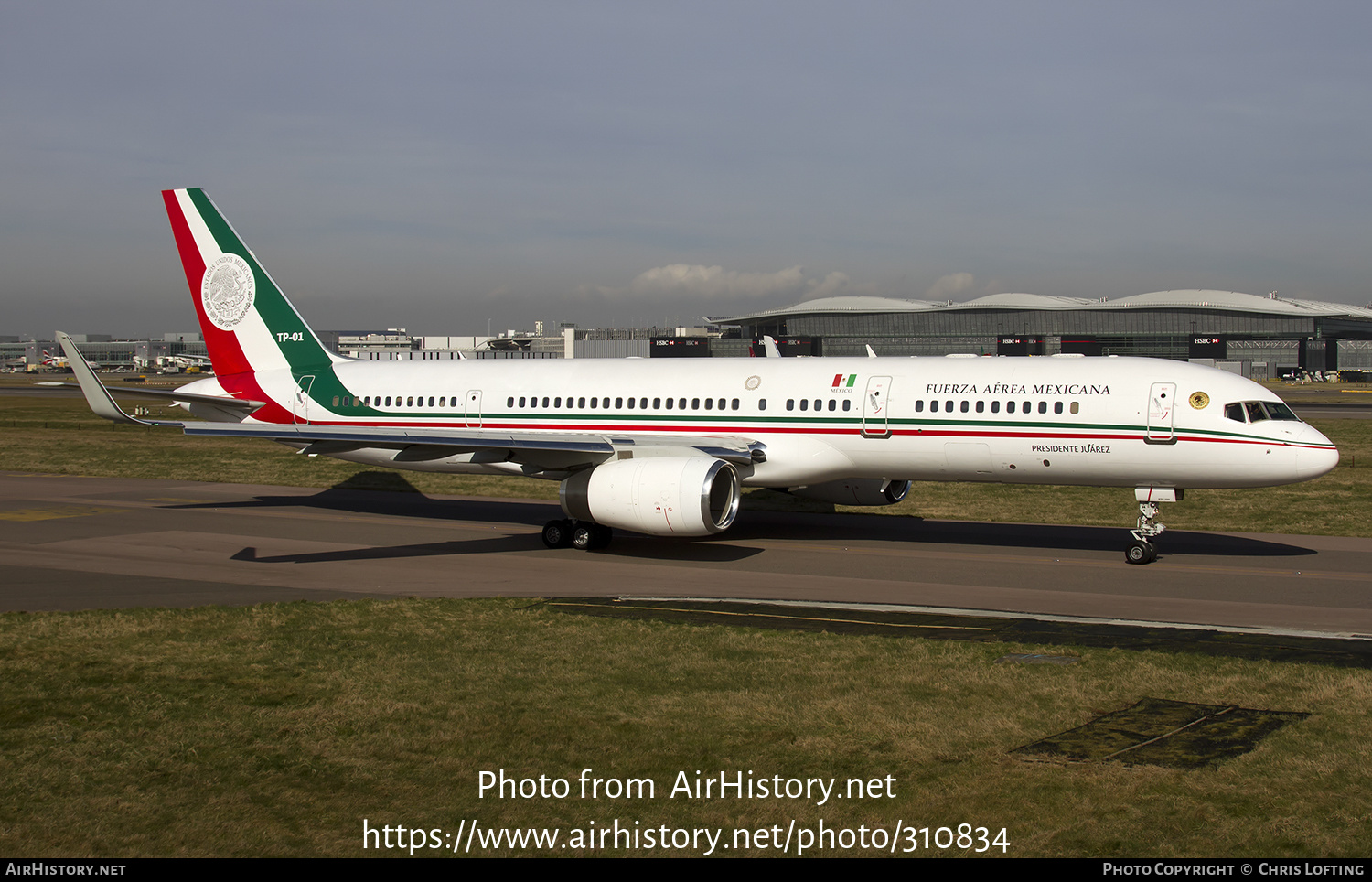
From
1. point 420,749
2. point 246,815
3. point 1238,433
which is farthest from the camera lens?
point 1238,433

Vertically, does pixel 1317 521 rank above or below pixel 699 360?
below

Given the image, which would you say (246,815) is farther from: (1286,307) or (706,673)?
(1286,307)

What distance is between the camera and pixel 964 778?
9.51m

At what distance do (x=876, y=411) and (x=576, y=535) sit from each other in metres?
7.31

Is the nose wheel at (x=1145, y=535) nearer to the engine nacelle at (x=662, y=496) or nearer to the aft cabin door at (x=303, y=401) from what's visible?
the engine nacelle at (x=662, y=496)

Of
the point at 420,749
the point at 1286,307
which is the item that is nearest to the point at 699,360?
the point at 420,749

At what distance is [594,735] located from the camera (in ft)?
35.1

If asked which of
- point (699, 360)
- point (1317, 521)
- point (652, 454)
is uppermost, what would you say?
point (699, 360)

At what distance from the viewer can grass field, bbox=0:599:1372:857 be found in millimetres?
8547

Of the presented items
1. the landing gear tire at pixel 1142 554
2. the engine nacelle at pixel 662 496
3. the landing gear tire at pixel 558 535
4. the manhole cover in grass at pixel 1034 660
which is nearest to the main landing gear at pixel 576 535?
the landing gear tire at pixel 558 535

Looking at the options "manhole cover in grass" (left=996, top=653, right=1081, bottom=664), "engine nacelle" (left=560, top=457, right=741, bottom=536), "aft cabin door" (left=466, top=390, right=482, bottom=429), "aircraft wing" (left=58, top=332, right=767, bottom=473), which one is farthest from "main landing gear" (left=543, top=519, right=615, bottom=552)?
"manhole cover in grass" (left=996, top=653, right=1081, bottom=664)

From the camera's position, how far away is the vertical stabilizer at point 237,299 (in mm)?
29984
